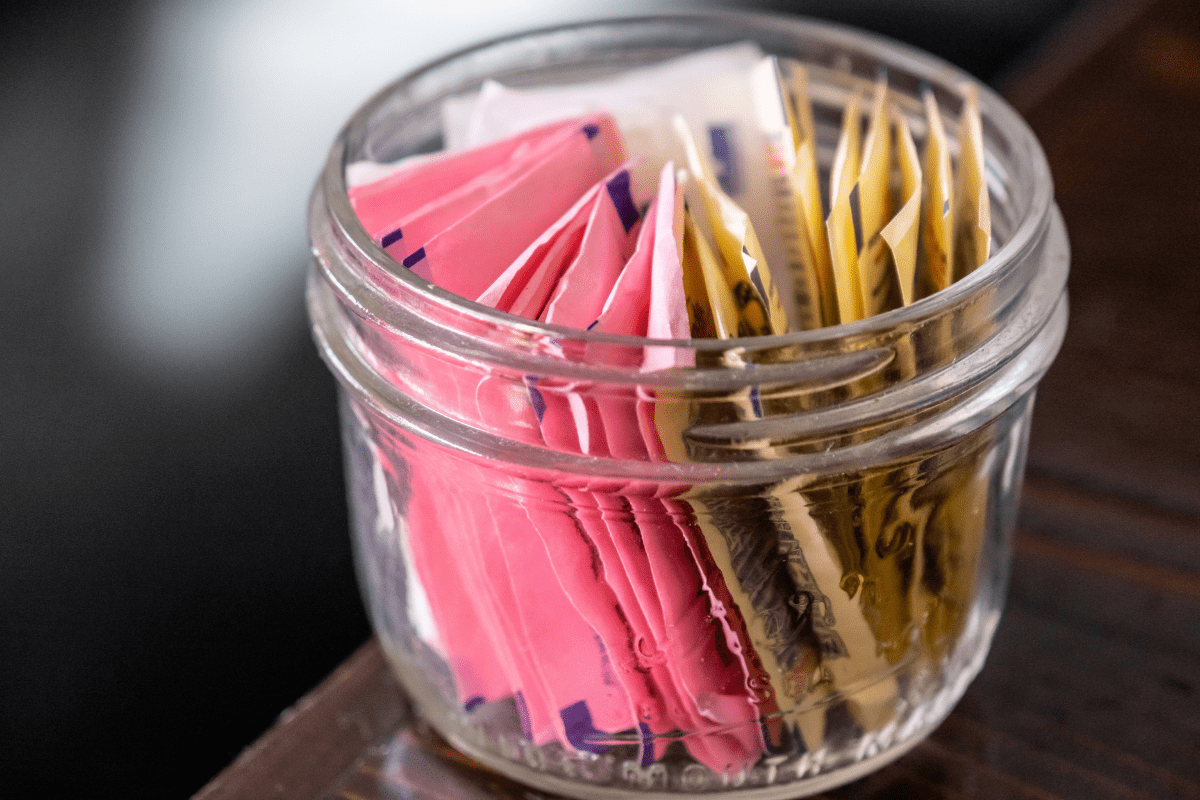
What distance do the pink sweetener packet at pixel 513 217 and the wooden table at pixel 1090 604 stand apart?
0.58 ft

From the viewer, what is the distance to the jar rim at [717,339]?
27 cm

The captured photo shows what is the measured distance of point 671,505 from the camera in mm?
294

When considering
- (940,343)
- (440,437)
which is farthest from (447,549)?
(940,343)

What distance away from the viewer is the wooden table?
38 centimetres

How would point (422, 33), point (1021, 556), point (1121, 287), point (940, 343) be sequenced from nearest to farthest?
point (940, 343) → point (1021, 556) → point (1121, 287) → point (422, 33)

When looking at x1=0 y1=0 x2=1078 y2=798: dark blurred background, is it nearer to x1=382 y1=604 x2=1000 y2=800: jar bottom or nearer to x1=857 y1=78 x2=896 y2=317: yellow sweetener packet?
x1=382 y1=604 x2=1000 y2=800: jar bottom

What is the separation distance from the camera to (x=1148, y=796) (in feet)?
1.21

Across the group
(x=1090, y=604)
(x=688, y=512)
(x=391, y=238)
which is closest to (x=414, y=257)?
(x=391, y=238)

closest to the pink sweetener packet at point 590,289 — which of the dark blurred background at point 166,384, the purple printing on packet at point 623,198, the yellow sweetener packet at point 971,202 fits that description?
the purple printing on packet at point 623,198

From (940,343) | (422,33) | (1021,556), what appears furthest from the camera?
(422,33)

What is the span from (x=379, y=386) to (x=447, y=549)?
0.18 feet

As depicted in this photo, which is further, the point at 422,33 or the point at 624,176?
the point at 422,33

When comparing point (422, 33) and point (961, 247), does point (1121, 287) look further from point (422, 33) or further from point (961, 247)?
point (422, 33)

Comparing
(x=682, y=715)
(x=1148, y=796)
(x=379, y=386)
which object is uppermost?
(x=379, y=386)
